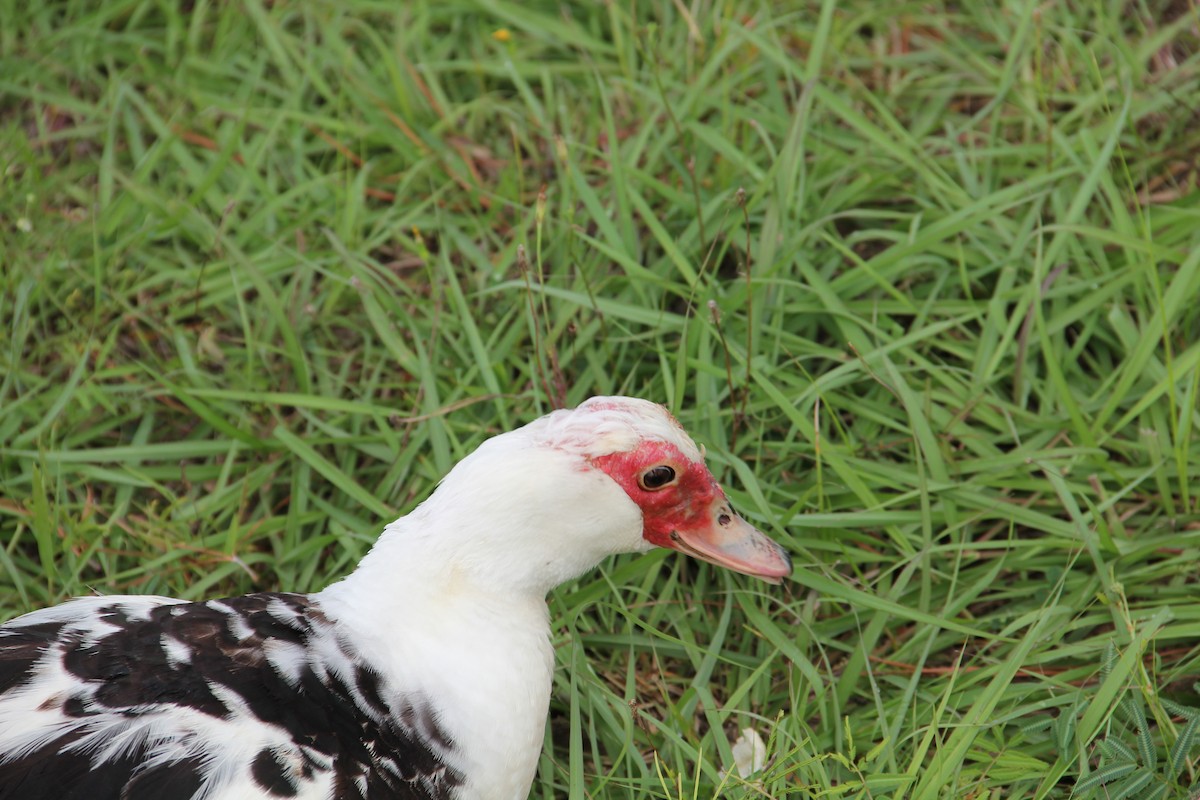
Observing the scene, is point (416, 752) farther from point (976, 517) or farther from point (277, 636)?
point (976, 517)

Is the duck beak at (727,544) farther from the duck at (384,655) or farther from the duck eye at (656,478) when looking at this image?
the duck eye at (656,478)

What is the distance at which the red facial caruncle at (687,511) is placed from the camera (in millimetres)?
2141

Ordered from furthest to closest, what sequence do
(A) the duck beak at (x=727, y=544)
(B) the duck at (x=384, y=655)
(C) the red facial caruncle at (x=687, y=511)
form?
(A) the duck beak at (x=727, y=544) < (C) the red facial caruncle at (x=687, y=511) < (B) the duck at (x=384, y=655)

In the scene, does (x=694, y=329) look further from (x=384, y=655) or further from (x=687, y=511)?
(x=384, y=655)

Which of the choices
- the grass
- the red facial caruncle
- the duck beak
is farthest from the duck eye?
the grass

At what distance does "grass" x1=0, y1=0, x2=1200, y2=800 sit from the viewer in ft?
8.50

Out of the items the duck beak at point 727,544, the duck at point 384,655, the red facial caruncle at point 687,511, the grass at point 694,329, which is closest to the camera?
the duck at point 384,655

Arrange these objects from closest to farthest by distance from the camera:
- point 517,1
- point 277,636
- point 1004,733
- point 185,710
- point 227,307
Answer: point 185,710
point 277,636
point 1004,733
point 227,307
point 517,1

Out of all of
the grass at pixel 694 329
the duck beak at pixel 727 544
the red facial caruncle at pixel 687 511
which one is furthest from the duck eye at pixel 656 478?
the grass at pixel 694 329

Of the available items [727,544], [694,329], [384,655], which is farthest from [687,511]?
[694,329]

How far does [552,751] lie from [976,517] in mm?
1102

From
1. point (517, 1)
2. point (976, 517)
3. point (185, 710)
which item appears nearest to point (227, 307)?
point (517, 1)

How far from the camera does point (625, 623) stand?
108 inches

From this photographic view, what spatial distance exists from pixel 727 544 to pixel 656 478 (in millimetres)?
248
